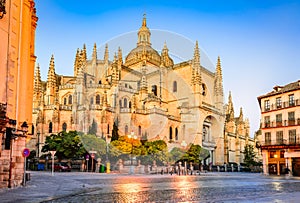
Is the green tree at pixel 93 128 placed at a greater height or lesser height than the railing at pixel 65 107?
lesser

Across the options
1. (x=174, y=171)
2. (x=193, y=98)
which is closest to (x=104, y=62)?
(x=193, y=98)

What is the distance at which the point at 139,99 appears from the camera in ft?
198

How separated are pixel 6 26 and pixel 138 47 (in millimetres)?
66089

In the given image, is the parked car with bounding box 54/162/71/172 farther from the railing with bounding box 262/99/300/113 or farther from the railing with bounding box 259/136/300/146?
the railing with bounding box 262/99/300/113

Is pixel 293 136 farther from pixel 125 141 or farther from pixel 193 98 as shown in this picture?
pixel 193 98

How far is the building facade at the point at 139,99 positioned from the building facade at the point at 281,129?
1759 cm

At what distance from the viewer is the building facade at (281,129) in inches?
1507

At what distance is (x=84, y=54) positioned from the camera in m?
61.9

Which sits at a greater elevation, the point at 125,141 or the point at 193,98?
the point at 193,98

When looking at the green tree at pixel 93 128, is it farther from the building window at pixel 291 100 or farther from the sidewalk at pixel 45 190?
the sidewalk at pixel 45 190

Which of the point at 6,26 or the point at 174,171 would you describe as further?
the point at 174,171

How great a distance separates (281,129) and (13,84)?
3285 centimetres

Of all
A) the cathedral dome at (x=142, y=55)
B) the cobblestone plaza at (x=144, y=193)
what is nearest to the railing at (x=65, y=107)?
the cathedral dome at (x=142, y=55)

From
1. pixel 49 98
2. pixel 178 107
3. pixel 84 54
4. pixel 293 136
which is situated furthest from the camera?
pixel 178 107
